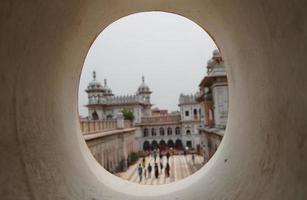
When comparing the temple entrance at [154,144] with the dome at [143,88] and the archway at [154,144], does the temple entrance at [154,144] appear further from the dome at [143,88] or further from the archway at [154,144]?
the dome at [143,88]

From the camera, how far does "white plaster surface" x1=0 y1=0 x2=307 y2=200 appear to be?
2705mm

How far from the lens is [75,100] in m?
6.26

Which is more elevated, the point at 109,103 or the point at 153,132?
the point at 109,103

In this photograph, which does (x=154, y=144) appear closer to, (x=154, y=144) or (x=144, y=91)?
(x=154, y=144)

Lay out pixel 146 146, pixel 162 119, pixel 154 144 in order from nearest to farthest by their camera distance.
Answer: pixel 162 119
pixel 154 144
pixel 146 146

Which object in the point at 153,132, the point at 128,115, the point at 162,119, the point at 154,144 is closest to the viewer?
the point at 128,115

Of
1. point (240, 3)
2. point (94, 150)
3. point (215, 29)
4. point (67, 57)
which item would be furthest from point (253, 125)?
point (94, 150)

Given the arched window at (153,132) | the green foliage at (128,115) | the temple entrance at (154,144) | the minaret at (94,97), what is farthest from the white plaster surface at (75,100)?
the temple entrance at (154,144)

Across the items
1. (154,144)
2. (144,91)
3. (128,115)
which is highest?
(144,91)

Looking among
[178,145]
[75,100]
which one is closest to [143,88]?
[178,145]

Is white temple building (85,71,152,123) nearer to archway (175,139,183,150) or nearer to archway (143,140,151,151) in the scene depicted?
archway (143,140,151,151)

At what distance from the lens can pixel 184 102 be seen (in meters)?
61.3

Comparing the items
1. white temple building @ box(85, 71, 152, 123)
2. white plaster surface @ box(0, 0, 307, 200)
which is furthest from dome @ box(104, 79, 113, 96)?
white plaster surface @ box(0, 0, 307, 200)

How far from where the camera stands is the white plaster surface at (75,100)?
2.71m
